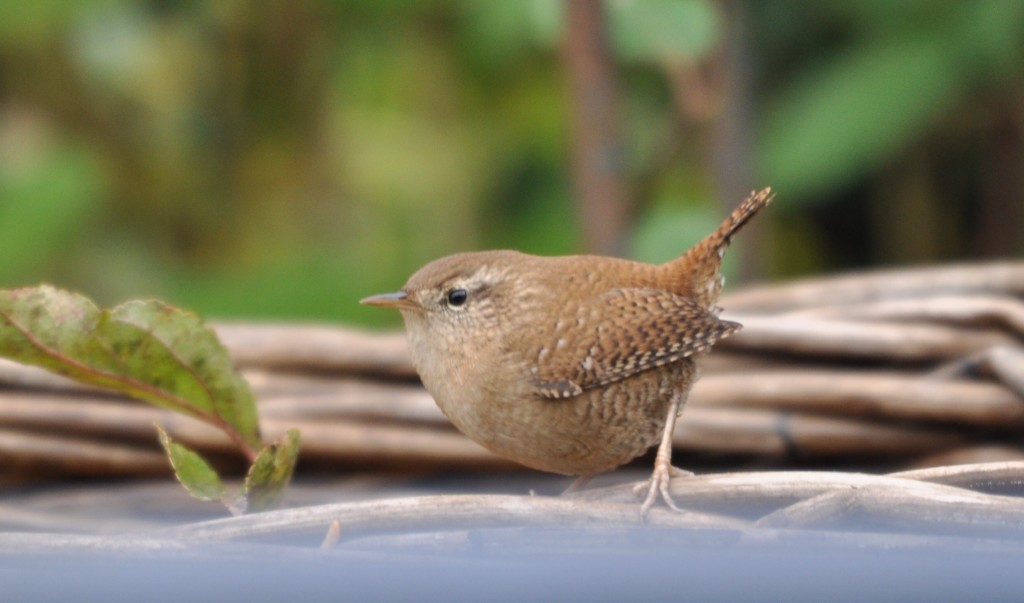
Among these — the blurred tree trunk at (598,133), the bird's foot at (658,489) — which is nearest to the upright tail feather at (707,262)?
the blurred tree trunk at (598,133)

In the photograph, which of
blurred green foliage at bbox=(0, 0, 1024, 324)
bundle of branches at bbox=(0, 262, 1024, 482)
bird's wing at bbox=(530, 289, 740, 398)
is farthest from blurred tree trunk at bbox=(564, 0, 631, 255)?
blurred green foliage at bbox=(0, 0, 1024, 324)

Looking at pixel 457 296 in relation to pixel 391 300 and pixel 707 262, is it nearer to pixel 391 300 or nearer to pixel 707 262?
pixel 391 300

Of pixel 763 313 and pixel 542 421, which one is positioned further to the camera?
pixel 763 313

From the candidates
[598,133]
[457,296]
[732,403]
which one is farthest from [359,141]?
[732,403]

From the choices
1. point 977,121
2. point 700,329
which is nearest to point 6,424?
point 700,329

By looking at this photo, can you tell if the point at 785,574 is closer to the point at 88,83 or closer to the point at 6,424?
the point at 6,424

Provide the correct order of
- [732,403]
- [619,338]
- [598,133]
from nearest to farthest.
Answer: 1. [619,338]
2. [732,403]
3. [598,133]
